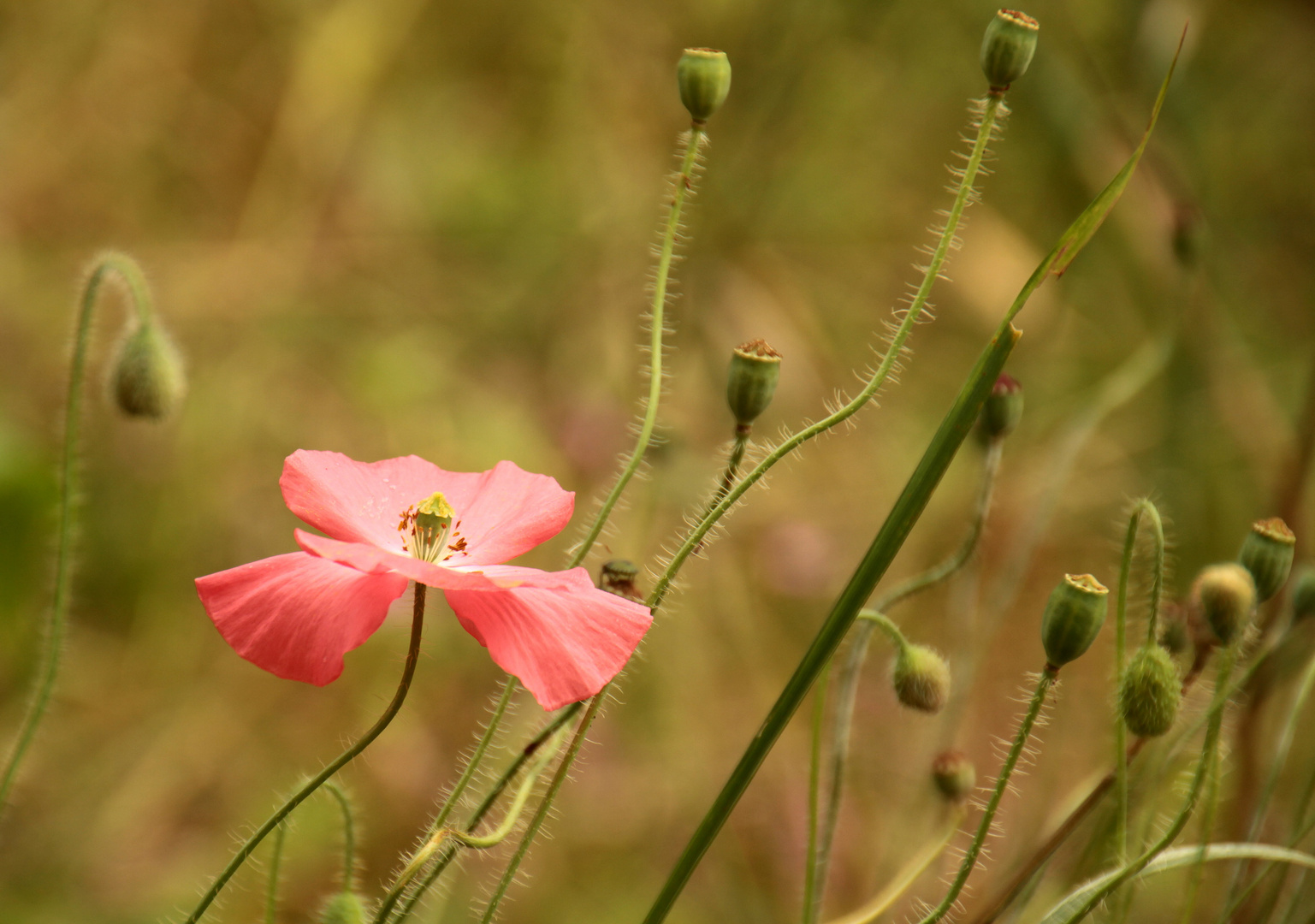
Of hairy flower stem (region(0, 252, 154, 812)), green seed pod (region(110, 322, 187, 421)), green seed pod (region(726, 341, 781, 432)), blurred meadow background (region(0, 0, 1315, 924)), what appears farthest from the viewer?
blurred meadow background (region(0, 0, 1315, 924))

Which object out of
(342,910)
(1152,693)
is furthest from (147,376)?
(1152,693)

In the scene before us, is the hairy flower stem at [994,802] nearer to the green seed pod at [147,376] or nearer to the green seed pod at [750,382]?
the green seed pod at [750,382]

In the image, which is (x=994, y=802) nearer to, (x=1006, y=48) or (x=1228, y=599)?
(x=1228, y=599)

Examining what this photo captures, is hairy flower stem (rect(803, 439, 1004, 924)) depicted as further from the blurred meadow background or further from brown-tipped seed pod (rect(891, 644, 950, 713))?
the blurred meadow background

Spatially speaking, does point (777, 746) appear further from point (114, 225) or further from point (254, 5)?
point (254, 5)

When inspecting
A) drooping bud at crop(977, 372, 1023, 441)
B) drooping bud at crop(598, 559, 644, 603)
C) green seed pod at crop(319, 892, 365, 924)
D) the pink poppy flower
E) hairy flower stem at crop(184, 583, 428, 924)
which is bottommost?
green seed pod at crop(319, 892, 365, 924)

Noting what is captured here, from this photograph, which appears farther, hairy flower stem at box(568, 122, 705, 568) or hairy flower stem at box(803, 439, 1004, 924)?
hairy flower stem at box(803, 439, 1004, 924)

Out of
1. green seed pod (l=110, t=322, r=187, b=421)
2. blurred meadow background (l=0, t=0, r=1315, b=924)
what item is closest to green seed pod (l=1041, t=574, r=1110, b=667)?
green seed pod (l=110, t=322, r=187, b=421)
